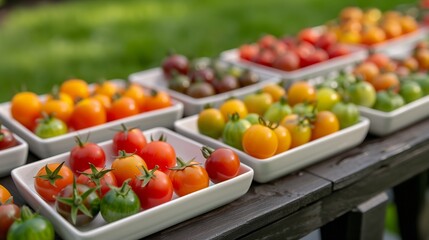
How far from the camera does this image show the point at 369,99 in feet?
5.90

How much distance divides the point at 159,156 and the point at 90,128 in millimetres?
331

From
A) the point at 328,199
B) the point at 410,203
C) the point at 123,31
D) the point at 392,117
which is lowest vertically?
the point at 410,203

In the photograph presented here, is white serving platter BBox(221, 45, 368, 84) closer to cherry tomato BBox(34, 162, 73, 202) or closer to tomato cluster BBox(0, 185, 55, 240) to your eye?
cherry tomato BBox(34, 162, 73, 202)

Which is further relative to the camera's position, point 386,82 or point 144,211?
point 386,82

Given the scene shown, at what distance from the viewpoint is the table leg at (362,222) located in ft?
5.43

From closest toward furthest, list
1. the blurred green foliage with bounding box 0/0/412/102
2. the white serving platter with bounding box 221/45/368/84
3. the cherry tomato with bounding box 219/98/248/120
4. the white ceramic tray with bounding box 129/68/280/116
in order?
the cherry tomato with bounding box 219/98/248/120
the white ceramic tray with bounding box 129/68/280/116
the white serving platter with bounding box 221/45/368/84
the blurred green foliage with bounding box 0/0/412/102

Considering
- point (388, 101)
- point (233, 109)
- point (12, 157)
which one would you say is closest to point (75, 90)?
point (12, 157)

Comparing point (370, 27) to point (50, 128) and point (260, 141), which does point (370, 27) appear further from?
point (50, 128)

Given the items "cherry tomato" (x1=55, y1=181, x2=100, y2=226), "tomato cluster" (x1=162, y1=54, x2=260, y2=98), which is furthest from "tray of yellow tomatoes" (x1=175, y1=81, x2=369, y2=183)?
"cherry tomato" (x1=55, y1=181, x2=100, y2=226)

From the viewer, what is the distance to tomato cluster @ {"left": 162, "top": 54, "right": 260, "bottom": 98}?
6.39ft

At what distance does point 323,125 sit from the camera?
158 centimetres

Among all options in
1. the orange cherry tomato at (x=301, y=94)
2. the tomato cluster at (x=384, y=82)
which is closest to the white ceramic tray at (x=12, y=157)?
the orange cherry tomato at (x=301, y=94)

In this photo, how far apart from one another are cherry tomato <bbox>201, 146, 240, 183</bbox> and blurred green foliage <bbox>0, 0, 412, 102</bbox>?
2318mm

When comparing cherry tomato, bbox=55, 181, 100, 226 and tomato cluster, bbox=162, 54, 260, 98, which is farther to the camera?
tomato cluster, bbox=162, 54, 260, 98
